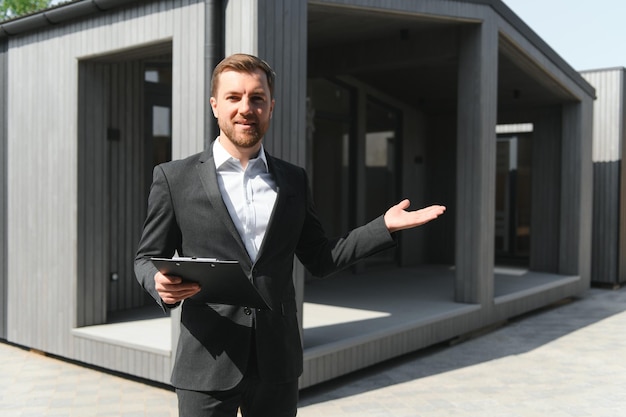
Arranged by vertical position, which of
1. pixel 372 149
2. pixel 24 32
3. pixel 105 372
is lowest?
pixel 105 372

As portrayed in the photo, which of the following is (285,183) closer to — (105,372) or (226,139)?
(226,139)

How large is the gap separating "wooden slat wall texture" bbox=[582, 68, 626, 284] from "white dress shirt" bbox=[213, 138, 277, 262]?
11554mm

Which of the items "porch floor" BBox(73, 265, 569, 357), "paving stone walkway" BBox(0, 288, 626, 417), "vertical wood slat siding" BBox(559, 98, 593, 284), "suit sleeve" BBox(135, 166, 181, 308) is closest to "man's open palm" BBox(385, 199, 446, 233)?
"suit sleeve" BBox(135, 166, 181, 308)

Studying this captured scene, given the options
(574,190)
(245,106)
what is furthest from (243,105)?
(574,190)

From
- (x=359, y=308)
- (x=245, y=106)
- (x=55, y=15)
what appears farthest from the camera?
(x=359, y=308)

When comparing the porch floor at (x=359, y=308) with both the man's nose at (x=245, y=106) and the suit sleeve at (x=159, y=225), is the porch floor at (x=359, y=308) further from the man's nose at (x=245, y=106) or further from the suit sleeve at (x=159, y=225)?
the man's nose at (x=245, y=106)

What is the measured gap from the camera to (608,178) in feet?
40.2

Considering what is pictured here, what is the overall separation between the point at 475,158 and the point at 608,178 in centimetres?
620

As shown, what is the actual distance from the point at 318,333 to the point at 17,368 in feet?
8.86

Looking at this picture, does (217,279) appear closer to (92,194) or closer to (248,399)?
(248,399)

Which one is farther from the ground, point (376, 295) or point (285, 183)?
point (285, 183)

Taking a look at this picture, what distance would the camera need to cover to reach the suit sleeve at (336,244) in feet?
6.95

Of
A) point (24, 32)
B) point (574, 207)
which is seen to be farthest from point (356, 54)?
point (574, 207)

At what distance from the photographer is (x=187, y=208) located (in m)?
2.01
